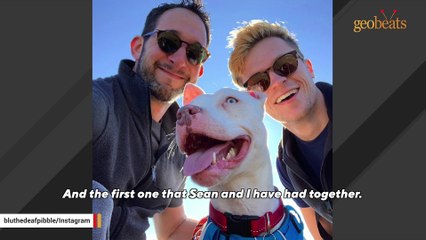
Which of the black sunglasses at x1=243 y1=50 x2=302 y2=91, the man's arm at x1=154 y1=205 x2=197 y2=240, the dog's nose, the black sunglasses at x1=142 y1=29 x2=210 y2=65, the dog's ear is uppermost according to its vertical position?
the black sunglasses at x1=142 y1=29 x2=210 y2=65

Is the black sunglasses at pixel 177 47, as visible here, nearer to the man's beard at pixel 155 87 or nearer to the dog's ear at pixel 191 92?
the man's beard at pixel 155 87

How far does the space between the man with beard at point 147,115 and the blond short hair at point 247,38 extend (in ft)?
0.75

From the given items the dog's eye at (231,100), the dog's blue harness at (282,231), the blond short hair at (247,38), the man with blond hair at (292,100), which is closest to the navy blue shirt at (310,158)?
the man with blond hair at (292,100)

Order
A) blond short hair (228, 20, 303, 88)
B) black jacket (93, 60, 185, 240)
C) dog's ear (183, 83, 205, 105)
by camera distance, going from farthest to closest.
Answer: blond short hair (228, 20, 303, 88)
black jacket (93, 60, 185, 240)
dog's ear (183, 83, 205, 105)

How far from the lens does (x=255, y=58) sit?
10.4ft

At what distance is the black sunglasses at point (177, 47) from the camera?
10.1 feet

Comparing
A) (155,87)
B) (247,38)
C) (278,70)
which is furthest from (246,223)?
(247,38)

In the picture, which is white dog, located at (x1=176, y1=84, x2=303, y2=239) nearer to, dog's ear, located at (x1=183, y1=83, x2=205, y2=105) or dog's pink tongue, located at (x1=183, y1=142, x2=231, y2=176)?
dog's pink tongue, located at (x1=183, y1=142, x2=231, y2=176)

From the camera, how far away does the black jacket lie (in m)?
3.00

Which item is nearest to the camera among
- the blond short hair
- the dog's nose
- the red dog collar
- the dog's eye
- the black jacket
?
the dog's nose

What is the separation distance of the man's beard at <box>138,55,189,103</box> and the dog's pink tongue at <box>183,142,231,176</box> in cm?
93

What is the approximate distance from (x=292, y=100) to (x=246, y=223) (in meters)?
1.15

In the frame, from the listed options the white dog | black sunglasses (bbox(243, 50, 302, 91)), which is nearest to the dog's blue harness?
the white dog

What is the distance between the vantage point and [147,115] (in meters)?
3.19
